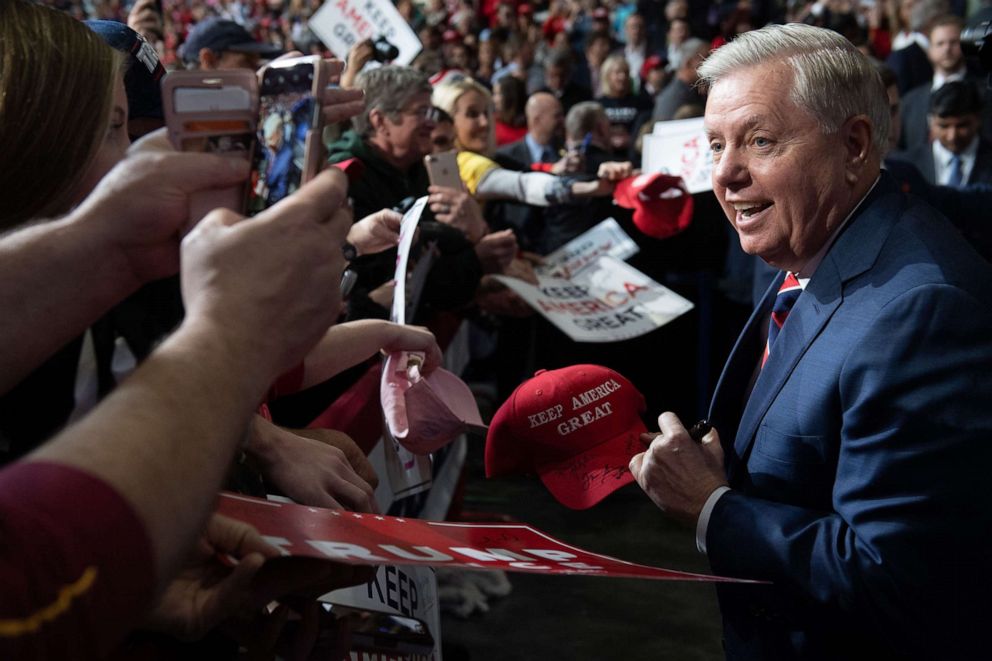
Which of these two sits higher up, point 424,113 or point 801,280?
point 801,280

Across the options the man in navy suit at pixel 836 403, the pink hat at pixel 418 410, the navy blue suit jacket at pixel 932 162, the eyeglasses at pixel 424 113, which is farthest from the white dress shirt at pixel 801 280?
the navy blue suit jacket at pixel 932 162

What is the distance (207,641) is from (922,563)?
1.02 meters

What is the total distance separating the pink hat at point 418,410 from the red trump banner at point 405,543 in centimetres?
65

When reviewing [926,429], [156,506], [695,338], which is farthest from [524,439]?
[695,338]

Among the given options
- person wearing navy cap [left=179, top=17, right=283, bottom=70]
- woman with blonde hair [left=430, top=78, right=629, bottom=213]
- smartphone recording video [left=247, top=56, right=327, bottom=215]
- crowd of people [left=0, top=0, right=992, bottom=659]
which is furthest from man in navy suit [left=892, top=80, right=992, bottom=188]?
smartphone recording video [left=247, top=56, right=327, bottom=215]

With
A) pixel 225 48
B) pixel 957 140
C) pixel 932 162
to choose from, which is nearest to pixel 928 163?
pixel 932 162

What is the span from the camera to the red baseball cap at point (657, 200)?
4953 millimetres

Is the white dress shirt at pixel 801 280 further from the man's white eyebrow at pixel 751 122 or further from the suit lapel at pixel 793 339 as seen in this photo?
the man's white eyebrow at pixel 751 122

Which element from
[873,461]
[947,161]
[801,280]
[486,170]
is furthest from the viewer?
[947,161]

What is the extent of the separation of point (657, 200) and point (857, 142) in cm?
312

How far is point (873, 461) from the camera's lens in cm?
157

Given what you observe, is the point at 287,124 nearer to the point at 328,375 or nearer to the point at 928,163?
the point at 328,375

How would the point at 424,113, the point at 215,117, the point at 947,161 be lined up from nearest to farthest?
the point at 215,117, the point at 424,113, the point at 947,161

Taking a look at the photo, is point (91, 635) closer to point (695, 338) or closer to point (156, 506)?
point (156, 506)
